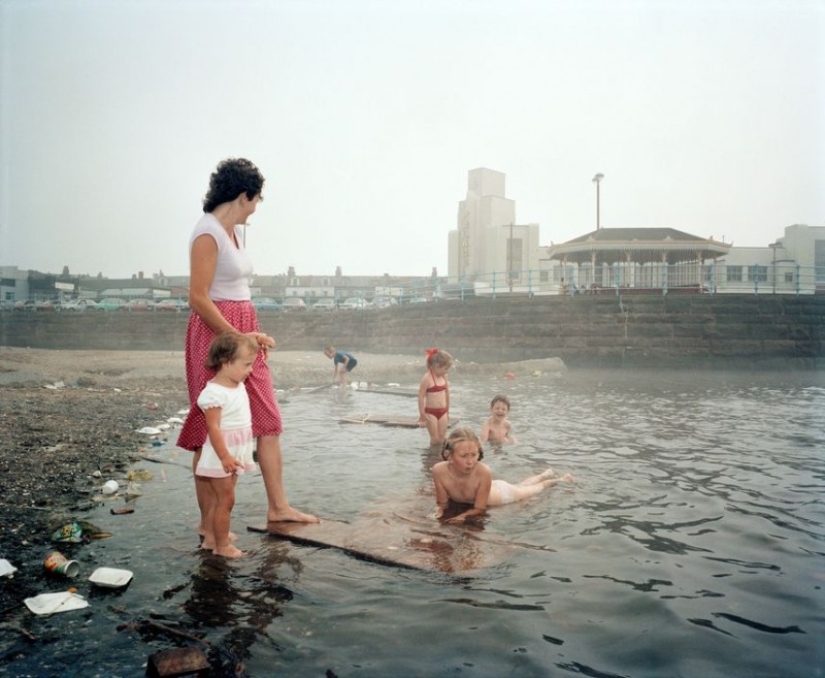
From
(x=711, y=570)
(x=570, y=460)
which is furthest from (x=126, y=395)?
(x=711, y=570)

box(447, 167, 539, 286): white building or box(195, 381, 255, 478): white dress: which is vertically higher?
box(447, 167, 539, 286): white building

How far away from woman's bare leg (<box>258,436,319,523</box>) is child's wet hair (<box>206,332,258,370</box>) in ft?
2.21

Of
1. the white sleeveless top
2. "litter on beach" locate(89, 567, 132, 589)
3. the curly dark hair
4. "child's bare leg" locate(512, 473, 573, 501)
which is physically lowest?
"child's bare leg" locate(512, 473, 573, 501)

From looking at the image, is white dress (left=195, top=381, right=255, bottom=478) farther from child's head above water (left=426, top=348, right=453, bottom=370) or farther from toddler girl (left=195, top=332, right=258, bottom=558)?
child's head above water (left=426, top=348, right=453, bottom=370)

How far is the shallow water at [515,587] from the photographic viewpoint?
88.6 inches

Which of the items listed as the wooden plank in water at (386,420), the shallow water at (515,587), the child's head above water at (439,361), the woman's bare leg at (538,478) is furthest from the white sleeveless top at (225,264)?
the wooden plank in water at (386,420)

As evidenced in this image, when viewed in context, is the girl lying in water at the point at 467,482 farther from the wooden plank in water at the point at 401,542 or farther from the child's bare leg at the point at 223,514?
the child's bare leg at the point at 223,514

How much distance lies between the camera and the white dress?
320cm

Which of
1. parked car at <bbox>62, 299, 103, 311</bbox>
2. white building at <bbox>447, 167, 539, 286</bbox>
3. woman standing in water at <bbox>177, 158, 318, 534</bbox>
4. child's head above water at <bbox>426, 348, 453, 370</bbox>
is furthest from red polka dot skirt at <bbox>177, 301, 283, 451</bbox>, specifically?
white building at <bbox>447, 167, 539, 286</bbox>

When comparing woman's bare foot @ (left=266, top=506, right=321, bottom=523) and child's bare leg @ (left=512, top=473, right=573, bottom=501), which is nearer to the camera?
woman's bare foot @ (left=266, top=506, right=321, bottom=523)

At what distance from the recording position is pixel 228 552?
10.7ft

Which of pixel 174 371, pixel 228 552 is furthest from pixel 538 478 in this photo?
pixel 174 371

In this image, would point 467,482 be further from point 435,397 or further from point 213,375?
point 435,397

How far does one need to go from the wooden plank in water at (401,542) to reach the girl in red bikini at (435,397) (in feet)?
10.3
